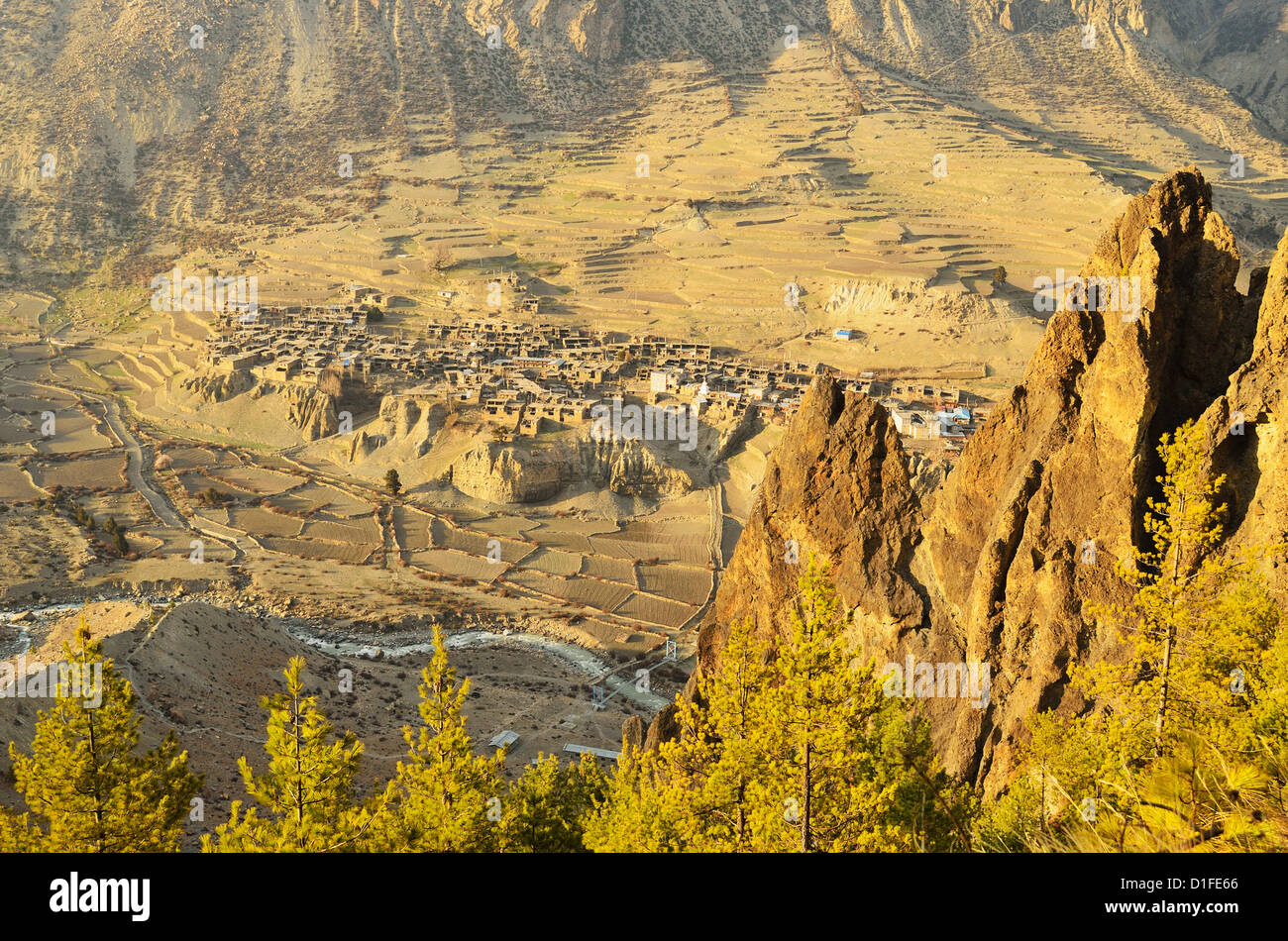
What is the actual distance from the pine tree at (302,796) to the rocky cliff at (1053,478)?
11640 millimetres

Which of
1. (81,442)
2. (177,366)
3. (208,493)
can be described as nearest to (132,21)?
(177,366)

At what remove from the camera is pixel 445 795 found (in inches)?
754

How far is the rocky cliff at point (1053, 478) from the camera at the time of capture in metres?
19.5

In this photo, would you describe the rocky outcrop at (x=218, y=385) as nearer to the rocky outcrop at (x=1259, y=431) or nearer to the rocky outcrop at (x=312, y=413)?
the rocky outcrop at (x=312, y=413)

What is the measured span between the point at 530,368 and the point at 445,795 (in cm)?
6854

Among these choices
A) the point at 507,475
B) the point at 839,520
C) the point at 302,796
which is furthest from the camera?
A: the point at 507,475

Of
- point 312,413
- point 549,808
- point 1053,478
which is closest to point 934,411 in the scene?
point 312,413

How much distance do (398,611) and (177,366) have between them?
5697cm

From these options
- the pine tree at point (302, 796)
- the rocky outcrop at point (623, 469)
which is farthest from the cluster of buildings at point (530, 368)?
the pine tree at point (302, 796)

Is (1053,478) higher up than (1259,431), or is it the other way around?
(1259,431)

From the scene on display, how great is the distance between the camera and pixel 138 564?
185 ft

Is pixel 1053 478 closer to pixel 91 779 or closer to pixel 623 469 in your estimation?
pixel 91 779

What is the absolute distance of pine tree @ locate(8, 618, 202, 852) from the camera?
17.4 meters
